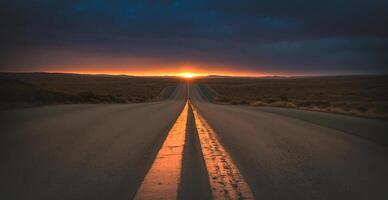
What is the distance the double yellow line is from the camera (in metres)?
5.25

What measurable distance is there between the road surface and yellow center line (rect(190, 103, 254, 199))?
0.01m

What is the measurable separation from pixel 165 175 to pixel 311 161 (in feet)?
9.95

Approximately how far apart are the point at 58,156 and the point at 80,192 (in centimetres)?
282

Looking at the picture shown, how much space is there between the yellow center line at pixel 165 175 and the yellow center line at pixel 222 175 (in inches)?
22.1

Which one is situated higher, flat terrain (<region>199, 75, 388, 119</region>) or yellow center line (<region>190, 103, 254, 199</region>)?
yellow center line (<region>190, 103, 254, 199</region>)

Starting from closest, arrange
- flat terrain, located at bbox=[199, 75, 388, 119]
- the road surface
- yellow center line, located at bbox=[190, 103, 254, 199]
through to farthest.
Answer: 1. yellow center line, located at bbox=[190, 103, 254, 199]
2. the road surface
3. flat terrain, located at bbox=[199, 75, 388, 119]

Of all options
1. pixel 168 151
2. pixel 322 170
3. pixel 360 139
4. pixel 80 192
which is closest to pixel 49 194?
pixel 80 192

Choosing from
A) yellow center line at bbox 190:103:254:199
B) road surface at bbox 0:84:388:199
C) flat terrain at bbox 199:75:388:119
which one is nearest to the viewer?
yellow center line at bbox 190:103:254:199

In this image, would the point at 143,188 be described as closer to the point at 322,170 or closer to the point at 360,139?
the point at 322,170

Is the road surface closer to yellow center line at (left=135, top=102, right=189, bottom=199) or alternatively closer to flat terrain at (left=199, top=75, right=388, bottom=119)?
yellow center line at (left=135, top=102, right=189, bottom=199)

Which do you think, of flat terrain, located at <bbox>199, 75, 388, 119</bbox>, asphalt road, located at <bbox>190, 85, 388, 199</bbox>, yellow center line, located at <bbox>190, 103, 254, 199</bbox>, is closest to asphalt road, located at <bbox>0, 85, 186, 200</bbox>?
yellow center line, located at <bbox>190, 103, 254, 199</bbox>

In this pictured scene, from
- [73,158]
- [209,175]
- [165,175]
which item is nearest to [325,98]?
[73,158]

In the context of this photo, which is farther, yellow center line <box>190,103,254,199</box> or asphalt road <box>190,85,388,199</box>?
asphalt road <box>190,85,388,199</box>

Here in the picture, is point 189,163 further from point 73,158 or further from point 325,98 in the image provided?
point 325,98
